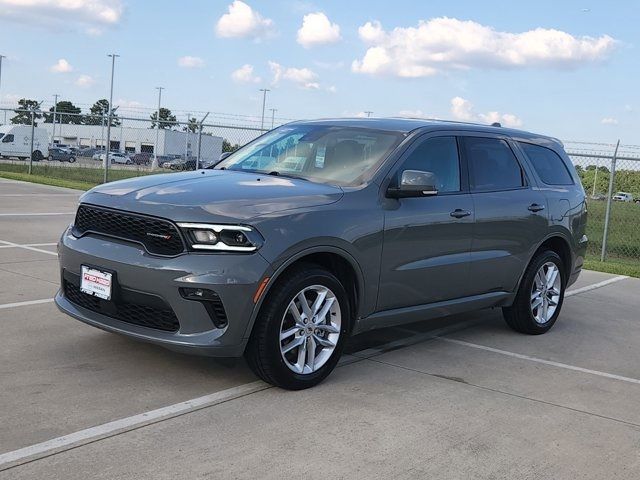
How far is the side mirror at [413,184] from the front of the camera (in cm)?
509

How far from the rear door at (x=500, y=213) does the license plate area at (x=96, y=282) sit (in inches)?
112

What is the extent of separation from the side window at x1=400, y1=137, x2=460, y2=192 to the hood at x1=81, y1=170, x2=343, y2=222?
87 centimetres

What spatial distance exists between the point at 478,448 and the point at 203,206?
206cm

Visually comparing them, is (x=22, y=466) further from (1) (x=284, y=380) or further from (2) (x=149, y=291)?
(1) (x=284, y=380)

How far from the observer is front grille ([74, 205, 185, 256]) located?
14.2 ft

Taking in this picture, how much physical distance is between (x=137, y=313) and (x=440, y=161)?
265cm

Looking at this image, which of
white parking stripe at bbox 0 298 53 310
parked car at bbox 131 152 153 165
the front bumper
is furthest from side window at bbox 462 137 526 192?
parked car at bbox 131 152 153 165

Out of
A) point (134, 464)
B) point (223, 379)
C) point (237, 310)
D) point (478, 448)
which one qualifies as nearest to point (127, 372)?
point (223, 379)

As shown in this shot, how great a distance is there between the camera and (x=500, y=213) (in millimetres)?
6152

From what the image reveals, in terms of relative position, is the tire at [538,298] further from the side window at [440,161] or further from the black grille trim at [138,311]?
the black grille trim at [138,311]

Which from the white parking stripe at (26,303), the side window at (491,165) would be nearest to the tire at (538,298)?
the side window at (491,165)

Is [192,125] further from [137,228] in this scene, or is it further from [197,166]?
[137,228]

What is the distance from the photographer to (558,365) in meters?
5.82

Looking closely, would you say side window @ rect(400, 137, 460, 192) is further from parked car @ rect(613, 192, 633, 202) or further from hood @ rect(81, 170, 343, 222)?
parked car @ rect(613, 192, 633, 202)
